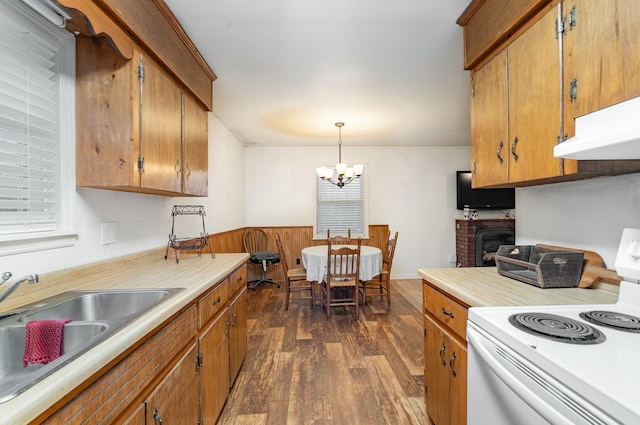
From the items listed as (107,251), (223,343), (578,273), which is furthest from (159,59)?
(578,273)

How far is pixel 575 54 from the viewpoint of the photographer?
119 cm

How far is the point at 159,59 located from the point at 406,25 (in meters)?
1.54

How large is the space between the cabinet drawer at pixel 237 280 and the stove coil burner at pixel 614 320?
1.82 m

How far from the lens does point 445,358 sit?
153cm

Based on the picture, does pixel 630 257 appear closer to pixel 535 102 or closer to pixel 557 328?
pixel 557 328

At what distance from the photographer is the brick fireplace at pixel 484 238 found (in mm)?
5215

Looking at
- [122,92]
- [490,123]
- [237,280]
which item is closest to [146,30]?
[122,92]

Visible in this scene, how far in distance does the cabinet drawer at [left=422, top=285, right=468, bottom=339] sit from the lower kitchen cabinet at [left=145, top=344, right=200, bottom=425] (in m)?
1.22

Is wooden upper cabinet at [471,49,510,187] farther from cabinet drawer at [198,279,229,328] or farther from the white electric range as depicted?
cabinet drawer at [198,279,229,328]

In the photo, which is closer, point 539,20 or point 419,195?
point 539,20

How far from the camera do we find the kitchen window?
4.10 ft

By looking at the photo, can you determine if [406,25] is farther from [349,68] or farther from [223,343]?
[223,343]

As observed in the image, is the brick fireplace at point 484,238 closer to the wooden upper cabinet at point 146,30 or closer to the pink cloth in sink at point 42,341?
the wooden upper cabinet at point 146,30

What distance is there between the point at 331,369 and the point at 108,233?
185 cm
